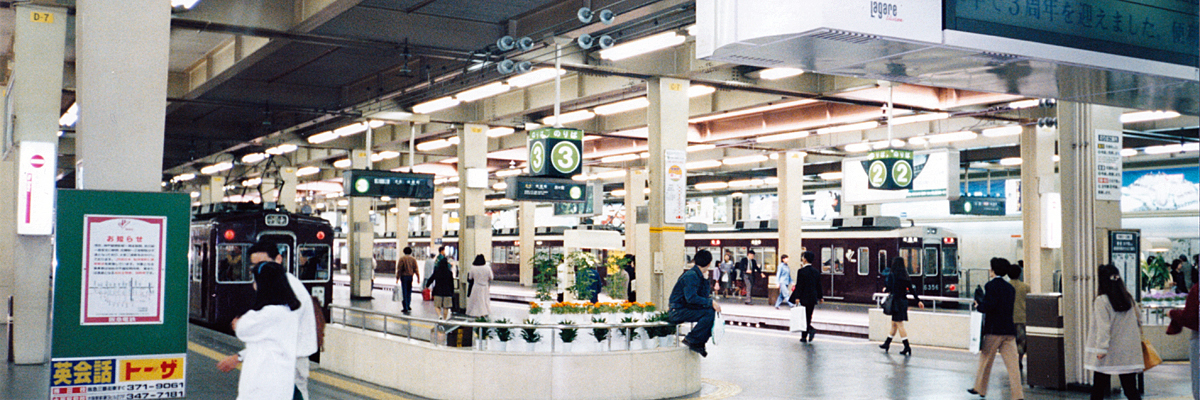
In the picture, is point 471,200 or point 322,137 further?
point 322,137

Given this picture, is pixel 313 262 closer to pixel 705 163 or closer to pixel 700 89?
pixel 700 89

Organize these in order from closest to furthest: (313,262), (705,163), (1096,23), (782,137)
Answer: (1096,23) → (313,262) → (782,137) → (705,163)

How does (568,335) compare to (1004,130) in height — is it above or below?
below

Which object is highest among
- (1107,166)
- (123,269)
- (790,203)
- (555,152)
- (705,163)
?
(705,163)

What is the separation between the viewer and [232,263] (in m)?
17.5

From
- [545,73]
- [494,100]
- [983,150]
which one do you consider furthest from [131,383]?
[983,150]

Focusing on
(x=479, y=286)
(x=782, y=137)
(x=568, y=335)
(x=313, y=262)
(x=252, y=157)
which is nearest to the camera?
(x=568, y=335)

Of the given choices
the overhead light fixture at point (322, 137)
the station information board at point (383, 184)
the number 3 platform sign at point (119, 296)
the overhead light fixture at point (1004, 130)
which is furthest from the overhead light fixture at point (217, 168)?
the number 3 platform sign at point (119, 296)

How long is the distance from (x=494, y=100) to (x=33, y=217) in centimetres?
1180

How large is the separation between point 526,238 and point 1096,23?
34.5 meters

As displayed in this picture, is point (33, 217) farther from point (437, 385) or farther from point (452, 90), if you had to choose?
point (452, 90)

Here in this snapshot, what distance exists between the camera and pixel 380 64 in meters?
19.2

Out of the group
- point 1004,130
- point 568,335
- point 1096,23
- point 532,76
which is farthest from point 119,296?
point 1004,130

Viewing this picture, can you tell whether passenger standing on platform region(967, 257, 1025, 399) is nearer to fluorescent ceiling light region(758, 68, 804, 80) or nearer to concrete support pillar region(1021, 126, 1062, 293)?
fluorescent ceiling light region(758, 68, 804, 80)
